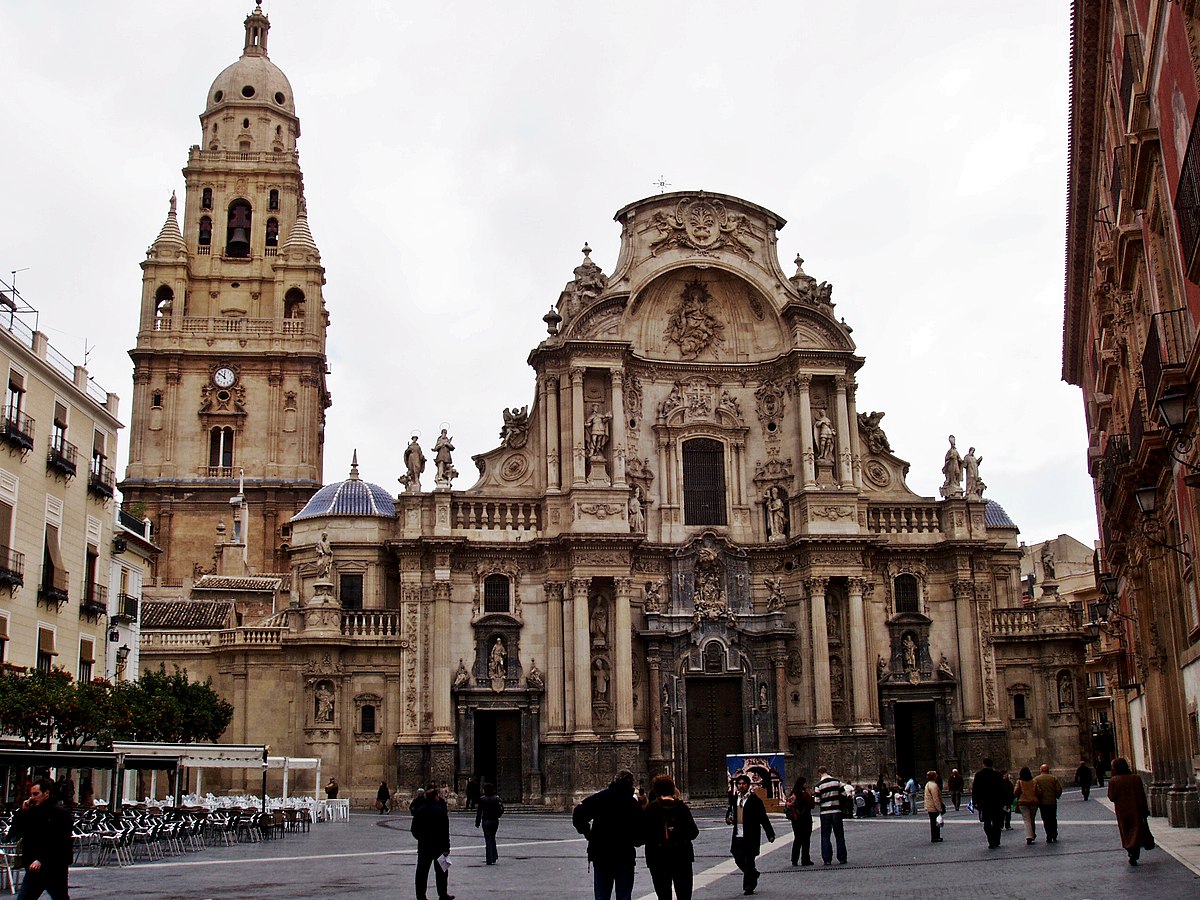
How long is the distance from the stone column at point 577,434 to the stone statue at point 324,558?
900 cm

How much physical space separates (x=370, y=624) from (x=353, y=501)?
5.36 metres

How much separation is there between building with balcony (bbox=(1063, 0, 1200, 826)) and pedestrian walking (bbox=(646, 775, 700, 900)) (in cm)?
809

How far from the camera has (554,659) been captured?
45344mm

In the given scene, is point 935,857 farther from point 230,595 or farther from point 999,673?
point 230,595

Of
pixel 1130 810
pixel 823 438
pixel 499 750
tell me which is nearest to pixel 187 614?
pixel 499 750

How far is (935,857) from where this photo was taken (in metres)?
22.4

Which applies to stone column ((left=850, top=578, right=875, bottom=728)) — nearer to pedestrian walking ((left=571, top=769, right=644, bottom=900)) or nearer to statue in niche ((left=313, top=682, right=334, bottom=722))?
statue in niche ((left=313, top=682, right=334, bottom=722))

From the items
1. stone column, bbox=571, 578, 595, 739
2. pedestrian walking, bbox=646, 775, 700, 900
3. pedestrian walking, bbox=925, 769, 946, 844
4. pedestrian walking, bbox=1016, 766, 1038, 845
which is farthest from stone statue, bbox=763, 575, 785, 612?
pedestrian walking, bbox=646, 775, 700, 900

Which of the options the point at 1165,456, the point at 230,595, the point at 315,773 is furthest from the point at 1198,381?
the point at 230,595

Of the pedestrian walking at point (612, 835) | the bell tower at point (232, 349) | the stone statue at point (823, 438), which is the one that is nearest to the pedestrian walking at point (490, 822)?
the pedestrian walking at point (612, 835)

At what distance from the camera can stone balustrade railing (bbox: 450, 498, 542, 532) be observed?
1832 inches

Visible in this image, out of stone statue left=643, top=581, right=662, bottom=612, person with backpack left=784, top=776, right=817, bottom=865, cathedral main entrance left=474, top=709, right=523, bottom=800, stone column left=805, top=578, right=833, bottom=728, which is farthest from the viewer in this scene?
stone statue left=643, top=581, right=662, bottom=612

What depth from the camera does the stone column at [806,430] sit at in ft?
156

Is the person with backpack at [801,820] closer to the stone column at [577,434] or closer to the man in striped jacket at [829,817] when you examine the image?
the man in striped jacket at [829,817]
